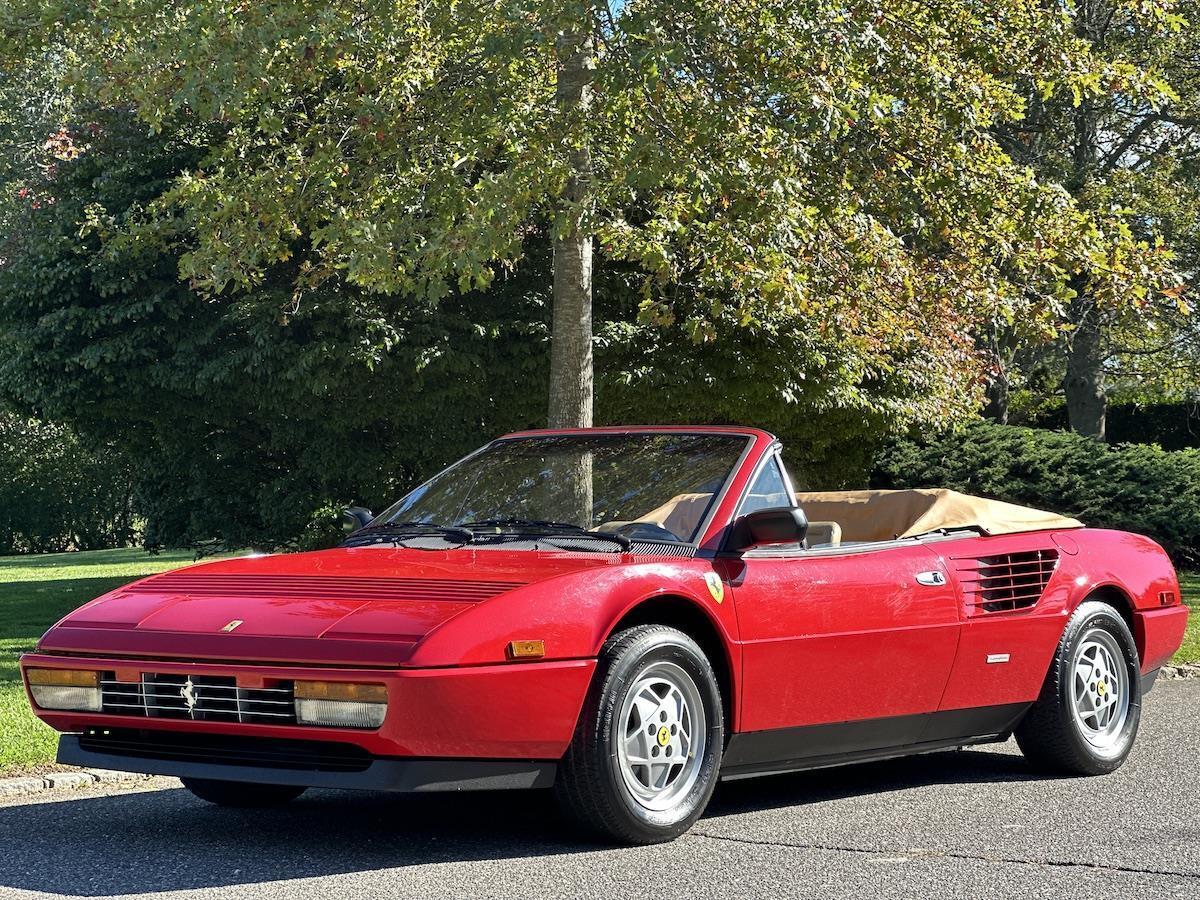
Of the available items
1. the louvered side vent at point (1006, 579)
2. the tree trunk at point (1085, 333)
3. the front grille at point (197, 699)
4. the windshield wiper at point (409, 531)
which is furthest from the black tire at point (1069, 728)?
the tree trunk at point (1085, 333)

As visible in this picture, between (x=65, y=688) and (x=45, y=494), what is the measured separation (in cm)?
3317

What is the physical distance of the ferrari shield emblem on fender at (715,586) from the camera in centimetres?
604

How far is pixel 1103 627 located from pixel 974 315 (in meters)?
6.65

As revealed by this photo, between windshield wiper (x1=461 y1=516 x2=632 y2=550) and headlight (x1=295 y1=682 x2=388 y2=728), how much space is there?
4.46ft

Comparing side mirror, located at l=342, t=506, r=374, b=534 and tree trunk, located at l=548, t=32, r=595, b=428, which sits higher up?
tree trunk, located at l=548, t=32, r=595, b=428

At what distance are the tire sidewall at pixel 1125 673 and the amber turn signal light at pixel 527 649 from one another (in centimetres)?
307

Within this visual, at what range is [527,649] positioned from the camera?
5.38 m

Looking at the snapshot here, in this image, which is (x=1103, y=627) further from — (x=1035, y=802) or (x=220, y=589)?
(x=220, y=589)

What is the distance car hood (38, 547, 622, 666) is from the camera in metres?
5.30

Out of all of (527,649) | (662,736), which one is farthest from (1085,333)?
(527,649)

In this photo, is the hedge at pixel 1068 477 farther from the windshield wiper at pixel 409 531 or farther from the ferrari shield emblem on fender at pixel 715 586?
the ferrari shield emblem on fender at pixel 715 586

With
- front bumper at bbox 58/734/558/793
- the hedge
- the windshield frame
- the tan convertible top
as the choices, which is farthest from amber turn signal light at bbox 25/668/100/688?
the hedge

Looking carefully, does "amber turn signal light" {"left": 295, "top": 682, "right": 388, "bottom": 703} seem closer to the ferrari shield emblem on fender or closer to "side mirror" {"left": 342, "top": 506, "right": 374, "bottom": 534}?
the ferrari shield emblem on fender

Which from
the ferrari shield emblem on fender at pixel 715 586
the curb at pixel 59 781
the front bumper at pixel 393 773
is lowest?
the curb at pixel 59 781
